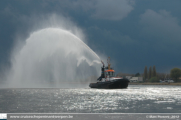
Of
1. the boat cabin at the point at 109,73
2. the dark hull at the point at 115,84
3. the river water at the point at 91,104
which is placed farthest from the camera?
the boat cabin at the point at 109,73

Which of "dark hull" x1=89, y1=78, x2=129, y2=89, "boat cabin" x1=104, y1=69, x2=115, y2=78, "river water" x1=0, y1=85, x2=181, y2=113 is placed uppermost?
"boat cabin" x1=104, y1=69, x2=115, y2=78

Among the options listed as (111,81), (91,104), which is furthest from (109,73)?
(91,104)

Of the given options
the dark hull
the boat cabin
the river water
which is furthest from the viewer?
the boat cabin

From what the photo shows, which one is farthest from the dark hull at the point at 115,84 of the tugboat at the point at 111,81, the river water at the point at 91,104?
the river water at the point at 91,104

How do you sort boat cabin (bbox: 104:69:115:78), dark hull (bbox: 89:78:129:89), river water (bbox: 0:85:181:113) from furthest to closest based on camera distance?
boat cabin (bbox: 104:69:115:78)
dark hull (bbox: 89:78:129:89)
river water (bbox: 0:85:181:113)

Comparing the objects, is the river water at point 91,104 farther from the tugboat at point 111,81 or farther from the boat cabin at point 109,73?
the boat cabin at point 109,73

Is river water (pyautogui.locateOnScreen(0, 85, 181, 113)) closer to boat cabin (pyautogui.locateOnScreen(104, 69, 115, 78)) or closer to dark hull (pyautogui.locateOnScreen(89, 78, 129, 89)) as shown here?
dark hull (pyautogui.locateOnScreen(89, 78, 129, 89))

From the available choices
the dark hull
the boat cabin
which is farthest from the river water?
the boat cabin

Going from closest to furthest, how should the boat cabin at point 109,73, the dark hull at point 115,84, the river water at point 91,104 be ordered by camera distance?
the river water at point 91,104 → the dark hull at point 115,84 → the boat cabin at point 109,73

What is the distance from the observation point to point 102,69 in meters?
89.8

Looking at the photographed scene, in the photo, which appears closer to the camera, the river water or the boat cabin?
the river water

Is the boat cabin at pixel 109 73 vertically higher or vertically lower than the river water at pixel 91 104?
higher

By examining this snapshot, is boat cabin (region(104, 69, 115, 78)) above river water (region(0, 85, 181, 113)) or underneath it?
above

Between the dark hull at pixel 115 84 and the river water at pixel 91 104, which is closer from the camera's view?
the river water at pixel 91 104
